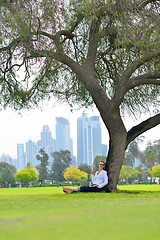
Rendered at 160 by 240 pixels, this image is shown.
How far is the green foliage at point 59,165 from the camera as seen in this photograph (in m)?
113

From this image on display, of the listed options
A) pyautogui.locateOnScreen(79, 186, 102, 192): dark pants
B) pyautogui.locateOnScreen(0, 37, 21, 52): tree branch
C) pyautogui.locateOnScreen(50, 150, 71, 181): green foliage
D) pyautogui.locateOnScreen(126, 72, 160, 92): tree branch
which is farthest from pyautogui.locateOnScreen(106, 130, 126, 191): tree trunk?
pyautogui.locateOnScreen(50, 150, 71, 181): green foliage

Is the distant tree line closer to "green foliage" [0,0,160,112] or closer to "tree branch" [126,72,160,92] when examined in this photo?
"green foliage" [0,0,160,112]

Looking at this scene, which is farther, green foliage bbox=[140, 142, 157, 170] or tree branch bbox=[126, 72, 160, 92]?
green foliage bbox=[140, 142, 157, 170]

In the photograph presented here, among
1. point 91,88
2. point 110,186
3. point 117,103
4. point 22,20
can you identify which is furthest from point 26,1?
point 110,186

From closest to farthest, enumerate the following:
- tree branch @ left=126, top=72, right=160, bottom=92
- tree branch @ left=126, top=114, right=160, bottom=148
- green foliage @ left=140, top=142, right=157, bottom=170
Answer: tree branch @ left=126, top=72, right=160, bottom=92, tree branch @ left=126, top=114, right=160, bottom=148, green foliage @ left=140, top=142, right=157, bottom=170

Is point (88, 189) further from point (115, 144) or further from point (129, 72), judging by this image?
point (129, 72)

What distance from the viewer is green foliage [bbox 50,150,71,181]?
11253cm

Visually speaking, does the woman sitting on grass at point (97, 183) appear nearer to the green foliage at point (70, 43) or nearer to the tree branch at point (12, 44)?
the green foliage at point (70, 43)

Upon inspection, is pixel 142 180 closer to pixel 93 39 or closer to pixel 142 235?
pixel 93 39

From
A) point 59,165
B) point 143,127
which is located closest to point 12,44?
point 143,127

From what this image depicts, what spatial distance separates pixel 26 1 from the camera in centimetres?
1434

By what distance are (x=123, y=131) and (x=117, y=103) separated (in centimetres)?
140

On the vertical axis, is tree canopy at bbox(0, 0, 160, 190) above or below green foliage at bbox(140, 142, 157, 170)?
above

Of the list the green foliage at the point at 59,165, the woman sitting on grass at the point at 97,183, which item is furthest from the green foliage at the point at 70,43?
the green foliage at the point at 59,165
